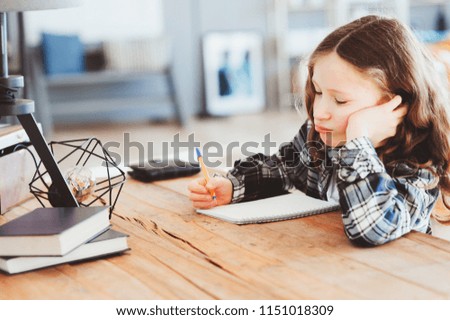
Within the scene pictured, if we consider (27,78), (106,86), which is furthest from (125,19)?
(27,78)

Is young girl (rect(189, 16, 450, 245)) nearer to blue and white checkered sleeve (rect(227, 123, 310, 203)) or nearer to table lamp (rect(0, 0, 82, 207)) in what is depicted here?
blue and white checkered sleeve (rect(227, 123, 310, 203))

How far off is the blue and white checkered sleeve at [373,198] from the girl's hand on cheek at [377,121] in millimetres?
25

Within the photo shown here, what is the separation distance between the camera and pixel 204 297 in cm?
92

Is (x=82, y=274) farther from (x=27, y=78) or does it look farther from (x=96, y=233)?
(x=27, y=78)

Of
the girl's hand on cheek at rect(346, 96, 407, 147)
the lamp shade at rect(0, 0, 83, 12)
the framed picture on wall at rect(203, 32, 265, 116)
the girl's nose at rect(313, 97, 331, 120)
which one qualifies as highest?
the lamp shade at rect(0, 0, 83, 12)

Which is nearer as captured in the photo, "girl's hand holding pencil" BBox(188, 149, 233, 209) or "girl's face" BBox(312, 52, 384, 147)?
"girl's face" BBox(312, 52, 384, 147)

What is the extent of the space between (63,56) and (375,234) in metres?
4.62

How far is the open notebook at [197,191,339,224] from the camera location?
1.26 meters

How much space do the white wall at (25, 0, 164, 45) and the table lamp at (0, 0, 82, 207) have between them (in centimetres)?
436

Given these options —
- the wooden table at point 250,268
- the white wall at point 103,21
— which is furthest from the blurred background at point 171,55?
the wooden table at point 250,268

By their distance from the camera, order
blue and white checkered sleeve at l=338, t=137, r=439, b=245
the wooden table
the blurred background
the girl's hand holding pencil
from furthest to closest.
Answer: the blurred background < the girl's hand holding pencil < blue and white checkered sleeve at l=338, t=137, r=439, b=245 < the wooden table

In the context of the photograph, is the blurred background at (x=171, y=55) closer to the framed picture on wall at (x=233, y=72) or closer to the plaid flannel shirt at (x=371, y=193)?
the framed picture on wall at (x=233, y=72)

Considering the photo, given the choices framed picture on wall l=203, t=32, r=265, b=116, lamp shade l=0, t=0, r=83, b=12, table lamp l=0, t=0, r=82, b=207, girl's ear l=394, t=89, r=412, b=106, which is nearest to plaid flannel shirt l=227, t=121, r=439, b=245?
girl's ear l=394, t=89, r=412, b=106

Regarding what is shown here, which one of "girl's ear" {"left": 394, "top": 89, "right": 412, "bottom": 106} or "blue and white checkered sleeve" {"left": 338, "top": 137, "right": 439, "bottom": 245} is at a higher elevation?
"girl's ear" {"left": 394, "top": 89, "right": 412, "bottom": 106}
